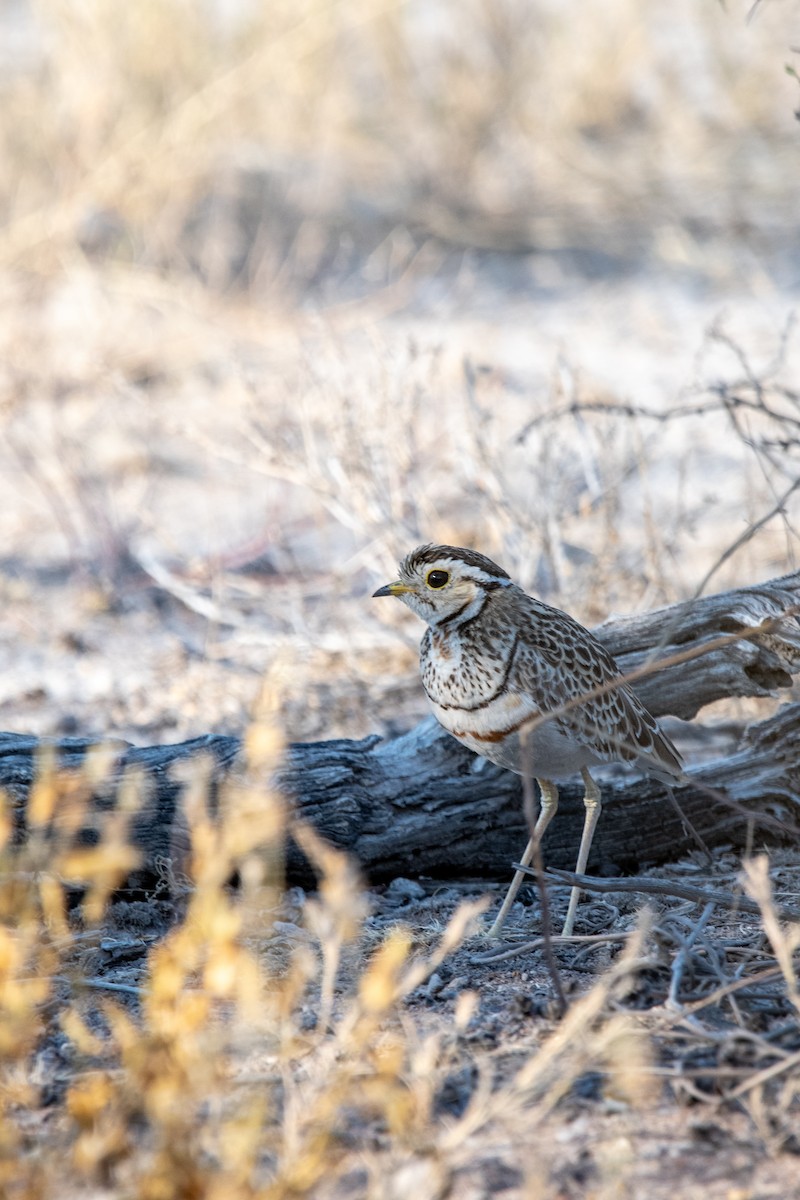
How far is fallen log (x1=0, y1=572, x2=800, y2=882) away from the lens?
3418 mm

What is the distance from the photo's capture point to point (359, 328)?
8.32m

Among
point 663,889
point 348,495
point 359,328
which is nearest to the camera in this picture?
point 663,889

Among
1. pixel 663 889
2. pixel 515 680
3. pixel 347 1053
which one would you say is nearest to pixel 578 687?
pixel 515 680

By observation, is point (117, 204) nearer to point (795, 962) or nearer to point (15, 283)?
point (15, 283)

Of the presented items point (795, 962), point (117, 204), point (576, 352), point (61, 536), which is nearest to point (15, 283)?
point (117, 204)

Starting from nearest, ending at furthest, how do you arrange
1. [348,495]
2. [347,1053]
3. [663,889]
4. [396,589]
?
[347,1053] → [663,889] → [396,589] → [348,495]

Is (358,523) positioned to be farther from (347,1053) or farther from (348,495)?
(347,1053)

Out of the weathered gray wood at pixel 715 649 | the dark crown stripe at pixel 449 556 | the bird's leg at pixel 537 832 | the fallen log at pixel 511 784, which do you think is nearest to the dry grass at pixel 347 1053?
the bird's leg at pixel 537 832

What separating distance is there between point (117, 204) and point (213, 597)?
343cm

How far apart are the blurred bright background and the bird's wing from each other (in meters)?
0.66

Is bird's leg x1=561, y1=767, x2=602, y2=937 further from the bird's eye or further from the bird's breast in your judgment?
the bird's eye

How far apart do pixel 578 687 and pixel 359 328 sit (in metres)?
5.55

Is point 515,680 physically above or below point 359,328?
below

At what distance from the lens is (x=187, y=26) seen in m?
9.50
